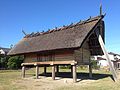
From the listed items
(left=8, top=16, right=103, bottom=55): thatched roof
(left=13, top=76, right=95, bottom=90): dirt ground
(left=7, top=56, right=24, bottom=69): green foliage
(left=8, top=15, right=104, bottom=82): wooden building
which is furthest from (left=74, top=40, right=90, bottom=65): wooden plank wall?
(left=7, top=56, right=24, bottom=69): green foliage

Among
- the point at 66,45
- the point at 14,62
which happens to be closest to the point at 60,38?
the point at 66,45

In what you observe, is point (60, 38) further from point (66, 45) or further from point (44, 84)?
point (44, 84)

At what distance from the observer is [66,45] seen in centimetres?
1762

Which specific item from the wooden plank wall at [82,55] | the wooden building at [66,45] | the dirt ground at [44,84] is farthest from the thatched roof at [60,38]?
the dirt ground at [44,84]

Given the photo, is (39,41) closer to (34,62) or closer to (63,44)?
(34,62)

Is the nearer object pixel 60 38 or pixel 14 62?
pixel 60 38

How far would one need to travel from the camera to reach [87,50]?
21188 millimetres

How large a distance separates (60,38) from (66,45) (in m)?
2.31

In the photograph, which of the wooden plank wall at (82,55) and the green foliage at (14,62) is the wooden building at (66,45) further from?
the green foliage at (14,62)

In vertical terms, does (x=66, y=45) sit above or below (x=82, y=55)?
above

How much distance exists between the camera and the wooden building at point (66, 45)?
17594mm

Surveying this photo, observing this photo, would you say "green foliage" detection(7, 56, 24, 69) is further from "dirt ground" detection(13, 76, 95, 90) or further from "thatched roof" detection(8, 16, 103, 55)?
"dirt ground" detection(13, 76, 95, 90)

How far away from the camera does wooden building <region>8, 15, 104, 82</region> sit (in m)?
17.6

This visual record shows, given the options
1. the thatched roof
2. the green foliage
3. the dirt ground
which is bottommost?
the dirt ground
